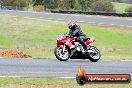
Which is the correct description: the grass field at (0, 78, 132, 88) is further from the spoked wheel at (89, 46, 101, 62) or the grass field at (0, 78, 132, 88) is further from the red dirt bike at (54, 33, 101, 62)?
the spoked wheel at (89, 46, 101, 62)

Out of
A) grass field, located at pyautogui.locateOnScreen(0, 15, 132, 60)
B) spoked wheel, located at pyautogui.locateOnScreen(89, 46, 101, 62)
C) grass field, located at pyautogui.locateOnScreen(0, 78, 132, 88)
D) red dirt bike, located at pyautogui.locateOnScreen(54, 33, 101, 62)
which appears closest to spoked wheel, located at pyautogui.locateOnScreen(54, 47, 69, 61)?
red dirt bike, located at pyautogui.locateOnScreen(54, 33, 101, 62)

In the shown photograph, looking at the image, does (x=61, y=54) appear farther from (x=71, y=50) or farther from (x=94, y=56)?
(x=94, y=56)

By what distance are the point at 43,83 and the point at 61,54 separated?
5906 mm

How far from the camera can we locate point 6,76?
1347cm

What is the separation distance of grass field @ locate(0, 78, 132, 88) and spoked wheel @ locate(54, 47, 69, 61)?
5037mm

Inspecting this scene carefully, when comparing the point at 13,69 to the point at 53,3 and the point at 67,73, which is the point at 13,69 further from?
the point at 53,3

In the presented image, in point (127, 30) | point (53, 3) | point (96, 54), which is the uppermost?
point (96, 54)

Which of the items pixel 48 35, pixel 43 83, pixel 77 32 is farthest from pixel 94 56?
pixel 48 35

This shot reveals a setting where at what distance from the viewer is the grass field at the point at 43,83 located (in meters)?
12.1

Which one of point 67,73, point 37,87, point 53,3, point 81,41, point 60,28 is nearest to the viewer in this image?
point 37,87

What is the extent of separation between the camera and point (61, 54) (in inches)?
722

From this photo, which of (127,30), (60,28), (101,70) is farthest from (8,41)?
(101,70)

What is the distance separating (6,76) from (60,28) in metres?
27.8

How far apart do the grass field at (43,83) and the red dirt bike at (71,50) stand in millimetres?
5168
